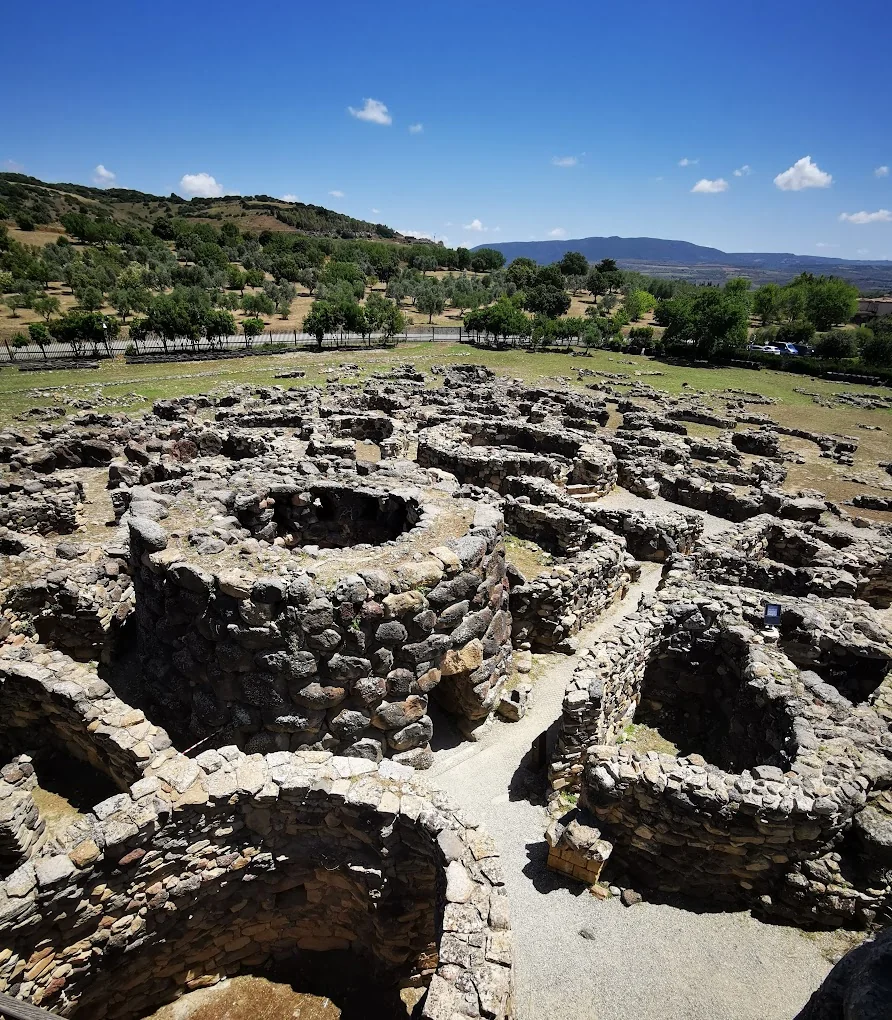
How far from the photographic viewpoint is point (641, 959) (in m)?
8.38

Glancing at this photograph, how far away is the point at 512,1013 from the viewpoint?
6.26 m

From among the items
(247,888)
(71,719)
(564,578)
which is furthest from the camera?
(564,578)

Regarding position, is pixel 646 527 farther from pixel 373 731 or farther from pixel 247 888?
pixel 247 888

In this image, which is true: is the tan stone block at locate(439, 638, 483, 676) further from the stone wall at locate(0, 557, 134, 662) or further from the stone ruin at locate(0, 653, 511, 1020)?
the stone wall at locate(0, 557, 134, 662)

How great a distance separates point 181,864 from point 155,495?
408 inches

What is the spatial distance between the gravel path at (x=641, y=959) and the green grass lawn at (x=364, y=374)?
41.3m

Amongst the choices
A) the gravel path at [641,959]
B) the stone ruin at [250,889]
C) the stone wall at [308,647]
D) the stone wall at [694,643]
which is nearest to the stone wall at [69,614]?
the stone wall at [308,647]

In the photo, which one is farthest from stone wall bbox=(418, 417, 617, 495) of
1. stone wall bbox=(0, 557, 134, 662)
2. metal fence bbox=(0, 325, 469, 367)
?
metal fence bbox=(0, 325, 469, 367)

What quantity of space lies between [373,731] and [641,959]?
5.77m

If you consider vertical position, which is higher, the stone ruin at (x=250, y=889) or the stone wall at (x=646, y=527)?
the stone ruin at (x=250, y=889)

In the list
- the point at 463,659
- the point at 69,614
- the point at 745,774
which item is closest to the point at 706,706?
the point at 745,774

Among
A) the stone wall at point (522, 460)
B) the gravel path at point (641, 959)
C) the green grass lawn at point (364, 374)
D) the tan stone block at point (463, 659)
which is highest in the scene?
the tan stone block at point (463, 659)

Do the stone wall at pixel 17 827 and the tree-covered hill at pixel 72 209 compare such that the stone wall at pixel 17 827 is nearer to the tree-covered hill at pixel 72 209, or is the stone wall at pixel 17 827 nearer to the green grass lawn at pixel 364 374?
the green grass lawn at pixel 364 374

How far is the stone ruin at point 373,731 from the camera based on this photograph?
7504mm
